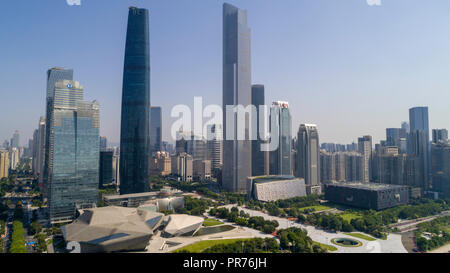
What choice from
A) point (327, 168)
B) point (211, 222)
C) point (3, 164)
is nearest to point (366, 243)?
point (211, 222)

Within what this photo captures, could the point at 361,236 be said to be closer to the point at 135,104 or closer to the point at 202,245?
the point at 202,245

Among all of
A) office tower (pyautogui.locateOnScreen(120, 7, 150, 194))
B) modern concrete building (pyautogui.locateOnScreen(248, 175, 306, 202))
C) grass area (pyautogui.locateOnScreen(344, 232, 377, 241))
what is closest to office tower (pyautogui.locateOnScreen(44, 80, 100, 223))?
office tower (pyautogui.locateOnScreen(120, 7, 150, 194))

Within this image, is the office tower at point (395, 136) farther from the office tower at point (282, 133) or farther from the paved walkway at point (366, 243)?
the paved walkway at point (366, 243)

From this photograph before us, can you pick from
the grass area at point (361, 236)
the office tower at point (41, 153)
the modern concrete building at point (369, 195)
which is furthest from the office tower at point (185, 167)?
the grass area at point (361, 236)

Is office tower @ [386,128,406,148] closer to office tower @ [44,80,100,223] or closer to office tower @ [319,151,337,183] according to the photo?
office tower @ [319,151,337,183]
